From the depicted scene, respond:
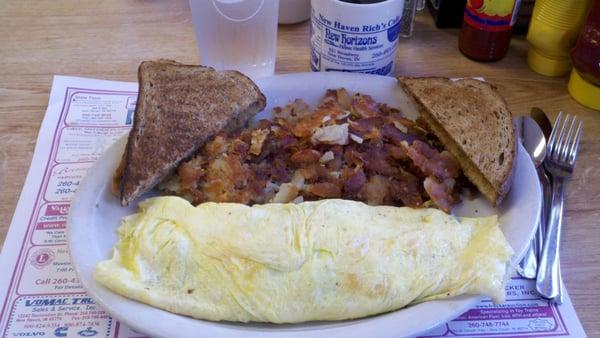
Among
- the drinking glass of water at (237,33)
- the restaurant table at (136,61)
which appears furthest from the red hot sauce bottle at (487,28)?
the drinking glass of water at (237,33)

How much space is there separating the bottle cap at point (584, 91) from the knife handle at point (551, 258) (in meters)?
0.47

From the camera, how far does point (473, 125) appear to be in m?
1.28

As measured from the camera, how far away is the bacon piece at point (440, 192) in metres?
1.16

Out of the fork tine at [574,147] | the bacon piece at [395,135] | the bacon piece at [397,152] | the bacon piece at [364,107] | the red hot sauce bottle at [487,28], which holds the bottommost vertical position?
the fork tine at [574,147]

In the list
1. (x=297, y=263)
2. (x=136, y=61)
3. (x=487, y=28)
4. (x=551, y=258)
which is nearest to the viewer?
(x=297, y=263)

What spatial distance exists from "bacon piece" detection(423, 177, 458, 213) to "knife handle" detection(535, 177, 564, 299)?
0.23 metres

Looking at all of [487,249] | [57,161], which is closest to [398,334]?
[487,249]

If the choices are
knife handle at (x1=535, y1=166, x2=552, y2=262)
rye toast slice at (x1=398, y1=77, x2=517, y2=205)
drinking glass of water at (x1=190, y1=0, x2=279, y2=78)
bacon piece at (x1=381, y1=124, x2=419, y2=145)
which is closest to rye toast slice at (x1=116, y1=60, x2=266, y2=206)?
drinking glass of water at (x1=190, y1=0, x2=279, y2=78)

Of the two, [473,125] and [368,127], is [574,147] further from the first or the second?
[368,127]

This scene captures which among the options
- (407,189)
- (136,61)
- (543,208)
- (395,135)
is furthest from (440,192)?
(136,61)

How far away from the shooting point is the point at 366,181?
3.94 ft

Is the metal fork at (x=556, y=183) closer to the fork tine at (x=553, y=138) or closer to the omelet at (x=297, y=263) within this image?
the fork tine at (x=553, y=138)

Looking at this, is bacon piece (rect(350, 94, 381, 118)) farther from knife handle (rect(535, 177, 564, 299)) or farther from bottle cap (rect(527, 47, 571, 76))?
bottle cap (rect(527, 47, 571, 76))

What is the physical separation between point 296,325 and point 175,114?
0.58 m
